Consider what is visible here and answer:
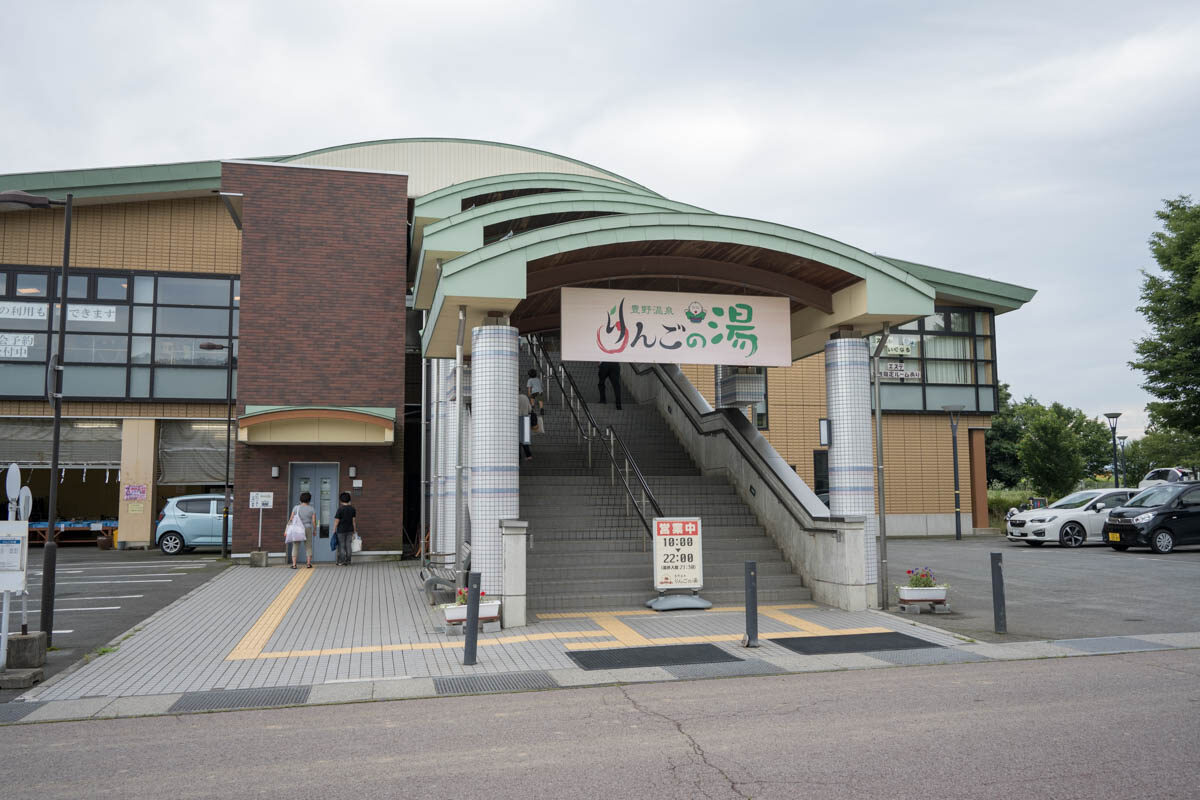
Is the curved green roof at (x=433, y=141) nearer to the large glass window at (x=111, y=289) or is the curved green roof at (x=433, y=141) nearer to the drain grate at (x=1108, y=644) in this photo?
the large glass window at (x=111, y=289)

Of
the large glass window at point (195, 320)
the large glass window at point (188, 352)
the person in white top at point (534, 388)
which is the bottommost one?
the person in white top at point (534, 388)

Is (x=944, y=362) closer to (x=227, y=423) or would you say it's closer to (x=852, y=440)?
(x=852, y=440)

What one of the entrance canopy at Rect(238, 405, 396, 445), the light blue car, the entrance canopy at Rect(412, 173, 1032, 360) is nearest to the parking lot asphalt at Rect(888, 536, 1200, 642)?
the entrance canopy at Rect(412, 173, 1032, 360)

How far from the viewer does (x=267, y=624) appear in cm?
1189

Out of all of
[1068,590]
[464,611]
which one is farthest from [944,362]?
[464,611]

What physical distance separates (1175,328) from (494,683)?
25.5 m

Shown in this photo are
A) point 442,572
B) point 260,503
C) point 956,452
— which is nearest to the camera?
point 442,572

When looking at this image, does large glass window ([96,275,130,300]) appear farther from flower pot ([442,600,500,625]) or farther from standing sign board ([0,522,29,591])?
flower pot ([442,600,500,625])

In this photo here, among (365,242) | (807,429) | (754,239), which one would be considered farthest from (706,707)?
(807,429)

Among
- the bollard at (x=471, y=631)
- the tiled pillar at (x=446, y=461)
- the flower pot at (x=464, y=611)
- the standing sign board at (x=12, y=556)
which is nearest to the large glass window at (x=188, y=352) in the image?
the tiled pillar at (x=446, y=461)

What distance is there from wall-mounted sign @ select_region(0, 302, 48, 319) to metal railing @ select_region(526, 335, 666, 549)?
582 inches

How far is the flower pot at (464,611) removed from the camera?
10.9m

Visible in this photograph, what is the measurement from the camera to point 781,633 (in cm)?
1090

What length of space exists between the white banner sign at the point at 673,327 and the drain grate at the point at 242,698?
6.07m
